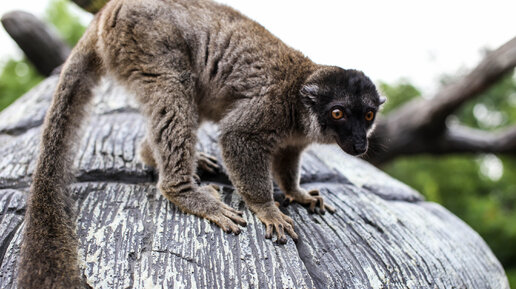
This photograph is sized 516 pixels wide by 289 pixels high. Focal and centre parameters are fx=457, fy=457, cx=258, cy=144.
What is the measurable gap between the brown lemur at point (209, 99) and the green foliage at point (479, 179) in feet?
20.8

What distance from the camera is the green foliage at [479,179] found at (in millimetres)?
11734

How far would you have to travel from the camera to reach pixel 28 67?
1477 cm

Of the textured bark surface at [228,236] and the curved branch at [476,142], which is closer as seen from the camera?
the textured bark surface at [228,236]

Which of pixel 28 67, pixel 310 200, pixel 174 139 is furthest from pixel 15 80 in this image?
pixel 310 200

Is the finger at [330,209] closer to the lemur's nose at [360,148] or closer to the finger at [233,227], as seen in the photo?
the lemur's nose at [360,148]

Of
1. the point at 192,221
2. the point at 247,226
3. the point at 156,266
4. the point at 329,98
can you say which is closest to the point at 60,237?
the point at 156,266

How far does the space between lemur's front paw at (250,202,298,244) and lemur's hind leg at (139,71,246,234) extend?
0.21m

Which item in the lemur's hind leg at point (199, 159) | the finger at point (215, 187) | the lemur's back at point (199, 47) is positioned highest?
the lemur's back at point (199, 47)

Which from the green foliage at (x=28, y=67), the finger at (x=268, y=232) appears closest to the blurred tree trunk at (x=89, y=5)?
the green foliage at (x=28, y=67)

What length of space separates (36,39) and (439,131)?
9.51 metres

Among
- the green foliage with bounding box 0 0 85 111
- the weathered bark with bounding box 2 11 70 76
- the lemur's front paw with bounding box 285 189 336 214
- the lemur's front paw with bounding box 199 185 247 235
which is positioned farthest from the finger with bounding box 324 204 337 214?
the green foliage with bounding box 0 0 85 111

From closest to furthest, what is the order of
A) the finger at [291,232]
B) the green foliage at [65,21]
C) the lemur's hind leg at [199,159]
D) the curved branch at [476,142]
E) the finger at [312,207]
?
1. the finger at [291,232]
2. the finger at [312,207]
3. the lemur's hind leg at [199,159]
4. the curved branch at [476,142]
5. the green foliage at [65,21]

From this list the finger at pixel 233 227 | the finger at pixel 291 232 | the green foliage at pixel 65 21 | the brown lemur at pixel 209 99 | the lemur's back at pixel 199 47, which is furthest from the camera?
the green foliage at pixel 65 21

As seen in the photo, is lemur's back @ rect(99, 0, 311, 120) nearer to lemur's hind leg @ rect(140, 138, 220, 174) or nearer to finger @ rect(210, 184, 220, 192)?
lemur's hind leg @ rect(140, 138, 220, 174)
